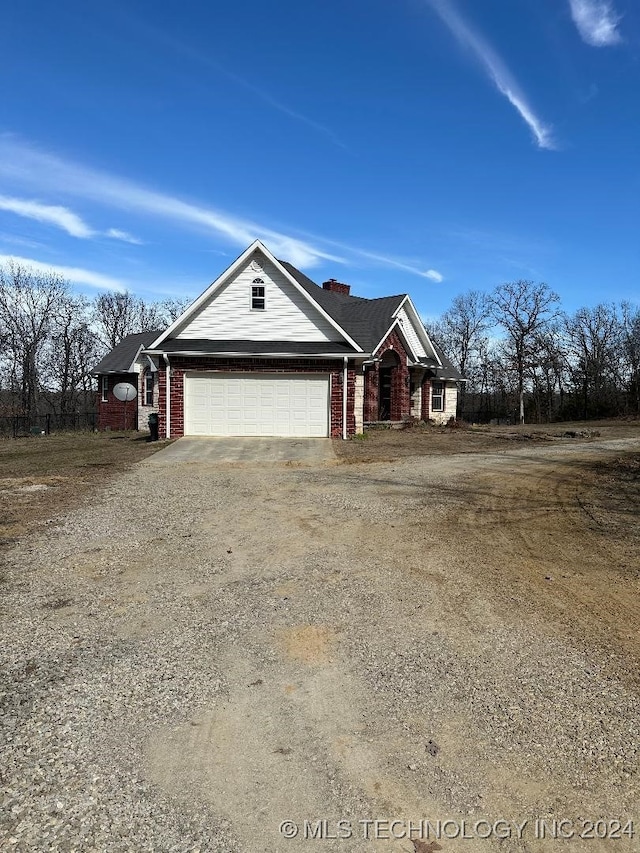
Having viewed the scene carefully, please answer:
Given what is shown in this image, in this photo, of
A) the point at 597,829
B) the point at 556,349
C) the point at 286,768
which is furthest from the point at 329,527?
the point at 556,349

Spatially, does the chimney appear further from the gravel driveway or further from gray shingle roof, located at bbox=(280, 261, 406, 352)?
the gravel driveway

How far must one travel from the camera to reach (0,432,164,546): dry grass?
8594 millimetres

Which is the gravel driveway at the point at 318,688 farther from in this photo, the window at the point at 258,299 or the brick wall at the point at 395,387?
the brick wall at the point at 395,387

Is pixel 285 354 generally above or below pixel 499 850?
above

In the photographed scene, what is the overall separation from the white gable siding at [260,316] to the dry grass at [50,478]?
186 inches

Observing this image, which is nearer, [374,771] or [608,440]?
[374,771]

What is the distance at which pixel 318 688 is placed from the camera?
12.3 feet

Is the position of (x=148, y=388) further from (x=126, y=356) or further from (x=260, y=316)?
(x=260, y=316)

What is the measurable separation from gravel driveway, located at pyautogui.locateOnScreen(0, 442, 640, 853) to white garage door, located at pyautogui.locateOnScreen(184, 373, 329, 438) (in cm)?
1135

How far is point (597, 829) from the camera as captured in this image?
8.45 feet

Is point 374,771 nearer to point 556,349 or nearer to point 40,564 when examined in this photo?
point 40,564

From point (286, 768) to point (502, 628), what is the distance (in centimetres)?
245

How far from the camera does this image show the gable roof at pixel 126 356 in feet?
103

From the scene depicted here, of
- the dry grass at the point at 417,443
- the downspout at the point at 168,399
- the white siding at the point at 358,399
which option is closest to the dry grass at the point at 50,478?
the downspout at the point at 168,399
